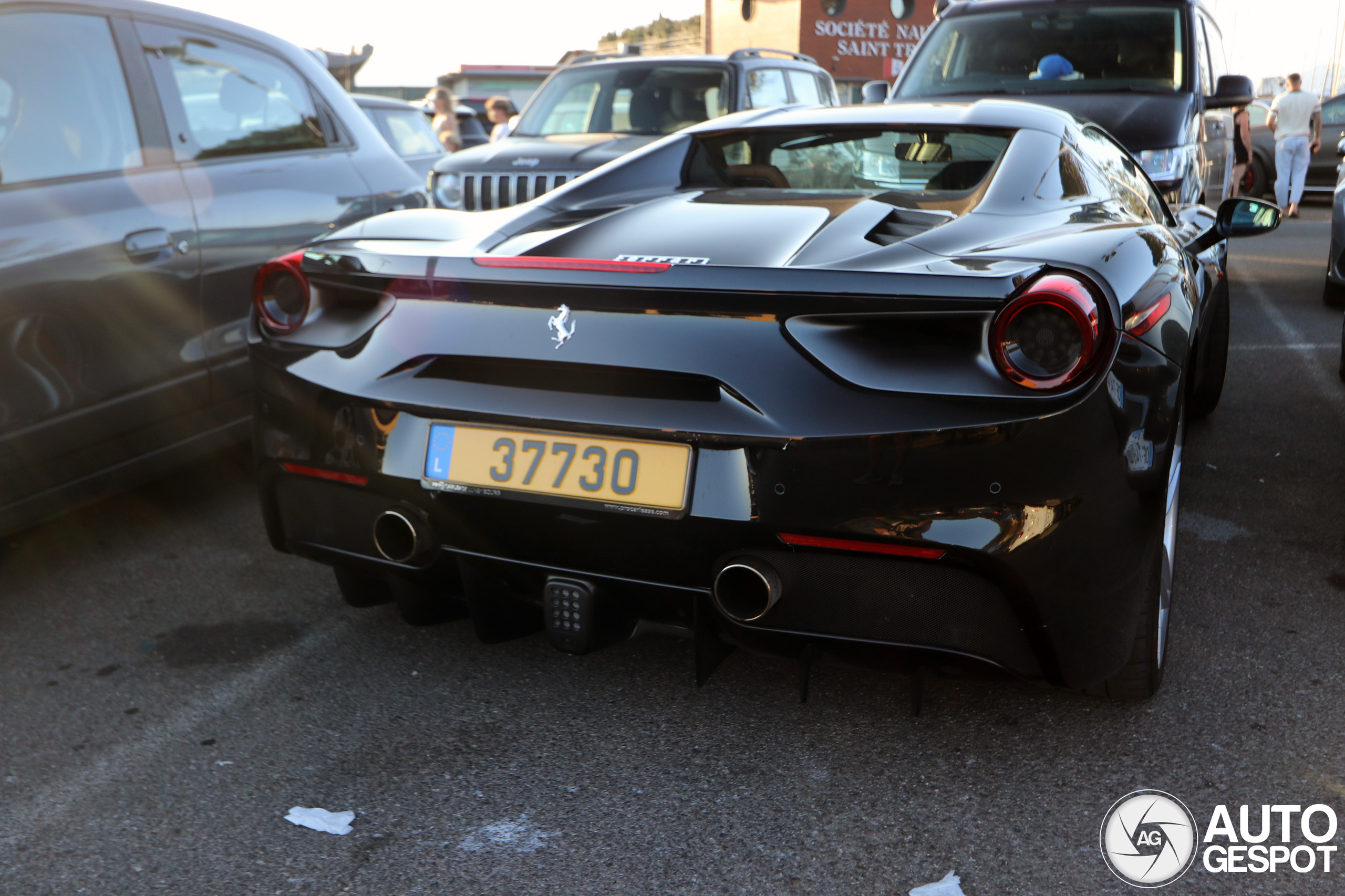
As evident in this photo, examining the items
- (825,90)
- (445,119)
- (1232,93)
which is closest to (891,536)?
(1232,93)

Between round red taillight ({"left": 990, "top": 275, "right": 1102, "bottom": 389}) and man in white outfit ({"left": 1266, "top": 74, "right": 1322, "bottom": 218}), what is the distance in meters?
14.1

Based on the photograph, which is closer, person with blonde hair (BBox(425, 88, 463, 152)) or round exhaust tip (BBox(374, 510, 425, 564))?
round exhaust tip (BBox(374, 510, 425, 564))

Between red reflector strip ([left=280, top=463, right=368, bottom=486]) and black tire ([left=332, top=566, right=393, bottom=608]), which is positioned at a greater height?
red reflector strip ([left=280, top=463, right=368, bottom=486])

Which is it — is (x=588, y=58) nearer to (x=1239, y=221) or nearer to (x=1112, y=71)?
(x=1112, y=71)

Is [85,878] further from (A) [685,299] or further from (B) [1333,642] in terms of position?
(B) [1333,642]

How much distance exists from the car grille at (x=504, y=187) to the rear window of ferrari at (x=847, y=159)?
368 cm

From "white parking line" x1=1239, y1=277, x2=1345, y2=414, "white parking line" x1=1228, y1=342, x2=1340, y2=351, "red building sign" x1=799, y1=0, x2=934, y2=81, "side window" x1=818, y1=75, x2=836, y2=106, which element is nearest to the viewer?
"white parking line" x1=1239, y1=277, x2=1345, y2=414

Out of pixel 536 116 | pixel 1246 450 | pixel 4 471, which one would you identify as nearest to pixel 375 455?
pixel 4 471

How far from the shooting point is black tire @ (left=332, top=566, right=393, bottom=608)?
8.70 feet

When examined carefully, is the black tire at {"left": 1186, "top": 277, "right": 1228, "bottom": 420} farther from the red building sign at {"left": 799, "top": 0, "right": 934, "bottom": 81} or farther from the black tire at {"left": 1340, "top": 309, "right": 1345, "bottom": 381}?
the red building sign at {"left": 799, "top": 0, "right": 934, "bottom": 81}

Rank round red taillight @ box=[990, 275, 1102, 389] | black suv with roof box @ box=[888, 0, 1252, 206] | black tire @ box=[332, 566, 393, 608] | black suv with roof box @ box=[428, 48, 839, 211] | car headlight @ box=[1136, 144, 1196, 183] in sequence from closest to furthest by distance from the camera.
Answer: round red taillight @ box=[990, 275, 1102, 389] → black tire @ box=[332, 566, 393, 608] → car headlight @ box=[1136, 144, 1196, 183] → black suv with roof box @ box=[888, 0, 1252, 206] → black suv with roof box @ box=[428, 48, 839, 211]

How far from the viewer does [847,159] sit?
10.7ft

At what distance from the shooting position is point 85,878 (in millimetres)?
1895

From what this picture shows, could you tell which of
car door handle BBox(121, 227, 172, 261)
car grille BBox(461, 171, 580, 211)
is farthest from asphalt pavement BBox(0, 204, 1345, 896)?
car grille BBox(461, 171, 580, 211)
